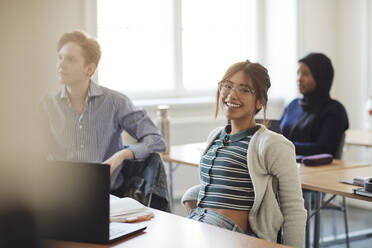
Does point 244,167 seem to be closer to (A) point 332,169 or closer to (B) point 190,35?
(A) point 332,169

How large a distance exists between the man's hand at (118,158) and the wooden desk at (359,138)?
69.3 inches

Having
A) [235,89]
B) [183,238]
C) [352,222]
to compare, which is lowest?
[352,222]

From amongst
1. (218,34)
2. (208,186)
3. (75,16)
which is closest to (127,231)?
(208,186)

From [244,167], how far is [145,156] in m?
0.59

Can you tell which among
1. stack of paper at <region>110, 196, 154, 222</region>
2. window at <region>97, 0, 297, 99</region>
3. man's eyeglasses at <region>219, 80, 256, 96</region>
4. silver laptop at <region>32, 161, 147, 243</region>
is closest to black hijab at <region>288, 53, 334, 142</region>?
window at <region>97, 0, 297, 99</region>

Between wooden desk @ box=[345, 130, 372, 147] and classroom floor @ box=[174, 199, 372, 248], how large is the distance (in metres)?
0.69

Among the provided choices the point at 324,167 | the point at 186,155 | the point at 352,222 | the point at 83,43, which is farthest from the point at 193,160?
the point at 352,222

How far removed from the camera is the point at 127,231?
1302 millimetres

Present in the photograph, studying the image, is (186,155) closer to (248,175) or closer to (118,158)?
(118,158)

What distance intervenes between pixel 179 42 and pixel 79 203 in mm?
3628

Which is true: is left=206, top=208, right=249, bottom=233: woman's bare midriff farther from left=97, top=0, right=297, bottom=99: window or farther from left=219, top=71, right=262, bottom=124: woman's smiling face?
left=97, top=0, right=297, bottom=99: window

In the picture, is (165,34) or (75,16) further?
(165,34)

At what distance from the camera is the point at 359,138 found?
360 cm

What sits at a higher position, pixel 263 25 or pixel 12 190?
pixel 263 25
